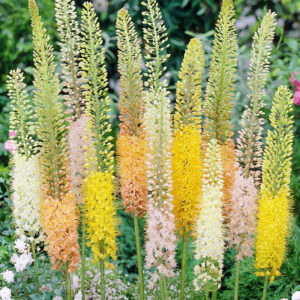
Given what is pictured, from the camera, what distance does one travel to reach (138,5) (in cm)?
566

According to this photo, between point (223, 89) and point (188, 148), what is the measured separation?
0.38m

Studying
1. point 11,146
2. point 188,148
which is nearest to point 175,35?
point 11,146

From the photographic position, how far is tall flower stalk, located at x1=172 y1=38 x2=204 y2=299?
262 cm

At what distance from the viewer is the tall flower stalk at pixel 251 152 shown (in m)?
2.57

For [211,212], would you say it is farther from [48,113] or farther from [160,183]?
[48,113]

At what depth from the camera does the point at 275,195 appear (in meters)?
2.69

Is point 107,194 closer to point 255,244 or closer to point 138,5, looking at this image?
point 255,244

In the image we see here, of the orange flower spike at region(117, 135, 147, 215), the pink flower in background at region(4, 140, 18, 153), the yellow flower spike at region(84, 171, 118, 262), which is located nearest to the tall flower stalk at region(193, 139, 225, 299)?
the orange flower spike at region(117, 135, 147, 215)

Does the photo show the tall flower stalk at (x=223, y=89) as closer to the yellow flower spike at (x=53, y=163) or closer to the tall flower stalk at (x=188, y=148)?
the tall flower stalk at (x=188, y=148)

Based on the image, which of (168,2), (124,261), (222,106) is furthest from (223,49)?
(168,2)

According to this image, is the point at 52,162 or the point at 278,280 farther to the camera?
the point at 278,280

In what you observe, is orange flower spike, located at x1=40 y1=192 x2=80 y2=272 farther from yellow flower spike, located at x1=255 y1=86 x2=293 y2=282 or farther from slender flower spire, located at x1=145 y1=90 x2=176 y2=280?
yellow flower spike, located at x1=255 y1=86 x2=293 y2=282

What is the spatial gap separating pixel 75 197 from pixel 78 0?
395 cm

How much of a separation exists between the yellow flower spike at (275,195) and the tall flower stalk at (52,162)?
40.9 inches
